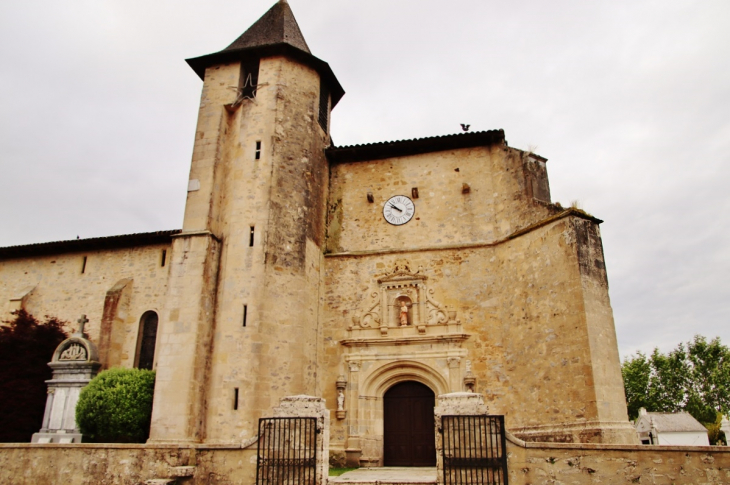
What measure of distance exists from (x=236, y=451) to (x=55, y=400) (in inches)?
356

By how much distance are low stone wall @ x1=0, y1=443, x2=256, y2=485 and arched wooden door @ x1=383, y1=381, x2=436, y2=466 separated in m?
6.57

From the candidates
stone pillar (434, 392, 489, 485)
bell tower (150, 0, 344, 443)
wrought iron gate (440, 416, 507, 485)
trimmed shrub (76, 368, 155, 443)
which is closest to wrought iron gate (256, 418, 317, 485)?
stone pillar (434, 392, 489, 485)

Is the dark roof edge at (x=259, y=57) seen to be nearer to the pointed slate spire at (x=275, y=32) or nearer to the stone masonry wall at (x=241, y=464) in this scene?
the pointed slate spire at (x=275, y=32)

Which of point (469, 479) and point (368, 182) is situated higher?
point (368, 182)

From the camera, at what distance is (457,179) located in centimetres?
1783

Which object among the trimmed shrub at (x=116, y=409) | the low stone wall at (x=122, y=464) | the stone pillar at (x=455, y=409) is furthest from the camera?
the trimmed shrub at (x=116, y=409)

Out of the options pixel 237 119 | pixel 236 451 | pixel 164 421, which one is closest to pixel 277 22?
pixel 237 119

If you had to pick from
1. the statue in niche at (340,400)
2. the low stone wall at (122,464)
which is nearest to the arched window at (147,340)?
the low stone wall at (122,464)

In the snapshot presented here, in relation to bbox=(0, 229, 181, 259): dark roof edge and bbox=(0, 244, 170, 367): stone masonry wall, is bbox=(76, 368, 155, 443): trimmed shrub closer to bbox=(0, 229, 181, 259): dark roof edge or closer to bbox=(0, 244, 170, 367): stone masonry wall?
bbox=(0, 244, 170, 367): stone masonry wall

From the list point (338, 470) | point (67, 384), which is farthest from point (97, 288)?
point (338, 470)

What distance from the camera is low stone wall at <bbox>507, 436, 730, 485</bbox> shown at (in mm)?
8281

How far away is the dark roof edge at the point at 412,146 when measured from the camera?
58.0ft

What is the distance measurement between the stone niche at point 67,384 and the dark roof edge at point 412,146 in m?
9.94

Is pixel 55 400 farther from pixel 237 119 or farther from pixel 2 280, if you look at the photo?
pixel 237 119
